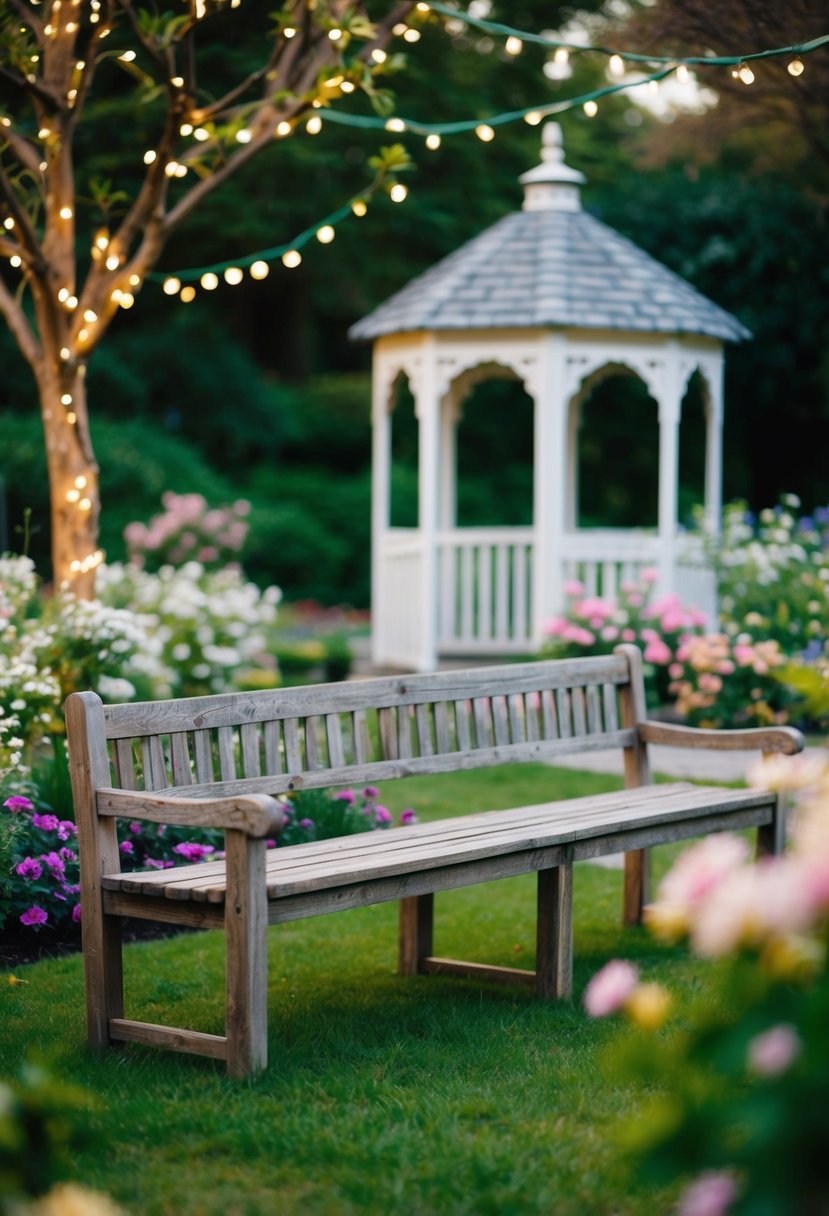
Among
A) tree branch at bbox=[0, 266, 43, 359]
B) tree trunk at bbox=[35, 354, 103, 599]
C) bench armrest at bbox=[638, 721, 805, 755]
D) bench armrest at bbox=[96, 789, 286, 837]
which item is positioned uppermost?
tree branch at bbox=[0, 266, 43, 359]

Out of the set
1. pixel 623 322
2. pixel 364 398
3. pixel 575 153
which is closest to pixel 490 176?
pixel 575 153

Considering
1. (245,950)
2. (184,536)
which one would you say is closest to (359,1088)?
(245,950)

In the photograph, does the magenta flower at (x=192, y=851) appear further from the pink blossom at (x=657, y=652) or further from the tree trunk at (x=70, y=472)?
the pink blossom at (x=657, y=652)

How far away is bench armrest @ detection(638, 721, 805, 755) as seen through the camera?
18.0 ft

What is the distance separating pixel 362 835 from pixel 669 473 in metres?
6.76

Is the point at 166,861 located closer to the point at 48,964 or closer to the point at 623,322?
the point at 48,964

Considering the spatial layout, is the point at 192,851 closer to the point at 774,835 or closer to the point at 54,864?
the point at 54,864

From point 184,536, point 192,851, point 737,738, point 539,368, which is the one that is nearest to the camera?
point 192,851

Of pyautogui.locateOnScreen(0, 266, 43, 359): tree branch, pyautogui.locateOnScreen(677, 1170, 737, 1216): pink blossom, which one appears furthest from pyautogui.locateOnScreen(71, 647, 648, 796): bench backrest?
pyautogui.locateOnScreen(0, 266, 43, 359): tree branch

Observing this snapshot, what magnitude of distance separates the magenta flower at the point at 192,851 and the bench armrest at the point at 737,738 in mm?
1787

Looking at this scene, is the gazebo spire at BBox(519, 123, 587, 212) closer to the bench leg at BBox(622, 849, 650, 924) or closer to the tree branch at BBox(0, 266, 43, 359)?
the tree branch at BBox(0, 266, 43, 359)

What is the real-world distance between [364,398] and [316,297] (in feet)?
7.32

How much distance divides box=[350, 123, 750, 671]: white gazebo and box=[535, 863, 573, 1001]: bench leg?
19.8 ft

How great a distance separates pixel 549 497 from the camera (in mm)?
10727
